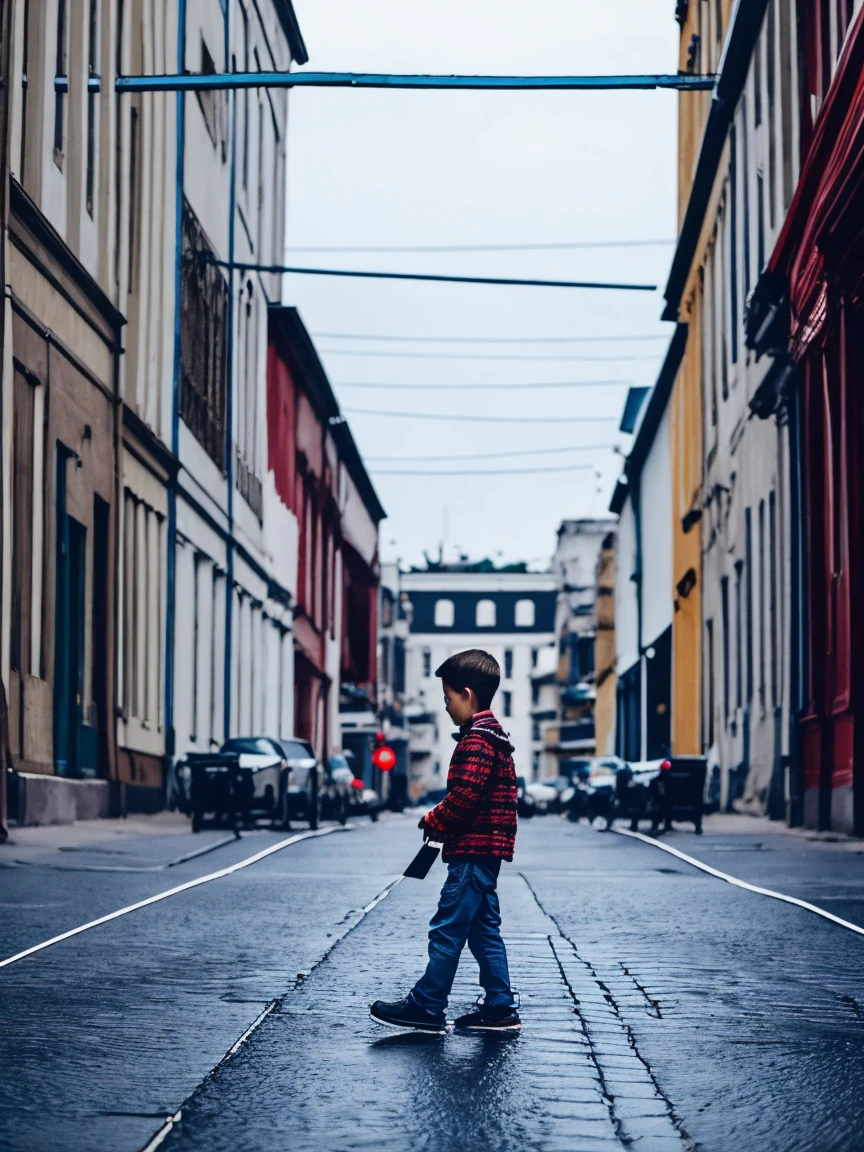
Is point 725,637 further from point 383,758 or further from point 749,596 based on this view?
point 383,758

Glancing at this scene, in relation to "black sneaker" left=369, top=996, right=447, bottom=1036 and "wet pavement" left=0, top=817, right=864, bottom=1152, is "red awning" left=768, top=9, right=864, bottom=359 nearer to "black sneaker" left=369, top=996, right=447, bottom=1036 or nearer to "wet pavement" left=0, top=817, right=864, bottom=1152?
"wet pavement" left=0, top=817, right=864, bottom=1152

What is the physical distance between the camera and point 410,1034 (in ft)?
23.0

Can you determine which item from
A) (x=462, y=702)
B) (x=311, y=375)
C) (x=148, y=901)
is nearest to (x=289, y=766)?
(x=148, y=901)

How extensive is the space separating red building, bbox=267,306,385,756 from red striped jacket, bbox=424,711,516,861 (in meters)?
46.5

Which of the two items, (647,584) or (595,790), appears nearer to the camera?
(595,790)

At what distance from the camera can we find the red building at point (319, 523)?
56156 mm

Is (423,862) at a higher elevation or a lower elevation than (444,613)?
lower

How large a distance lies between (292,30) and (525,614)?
256 feet

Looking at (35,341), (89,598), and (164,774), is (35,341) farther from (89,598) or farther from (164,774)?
(164,774)

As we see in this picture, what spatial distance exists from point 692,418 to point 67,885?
36124mm

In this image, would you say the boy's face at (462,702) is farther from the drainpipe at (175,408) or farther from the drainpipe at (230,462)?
the drainpipe at (230,462)

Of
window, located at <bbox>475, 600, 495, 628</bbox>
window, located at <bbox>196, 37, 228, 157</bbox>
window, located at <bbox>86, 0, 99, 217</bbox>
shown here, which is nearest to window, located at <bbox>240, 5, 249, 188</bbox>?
window, located at <bbox>196, 37, 228, 157</bbox>

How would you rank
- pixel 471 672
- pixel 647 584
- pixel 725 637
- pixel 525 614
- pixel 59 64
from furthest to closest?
pixel 525 614, pixel 647 584, pixel 725 637, pixel 59 64, pixel 471 672

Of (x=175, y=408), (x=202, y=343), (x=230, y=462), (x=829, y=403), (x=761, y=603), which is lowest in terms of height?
(x=761, y=603)
